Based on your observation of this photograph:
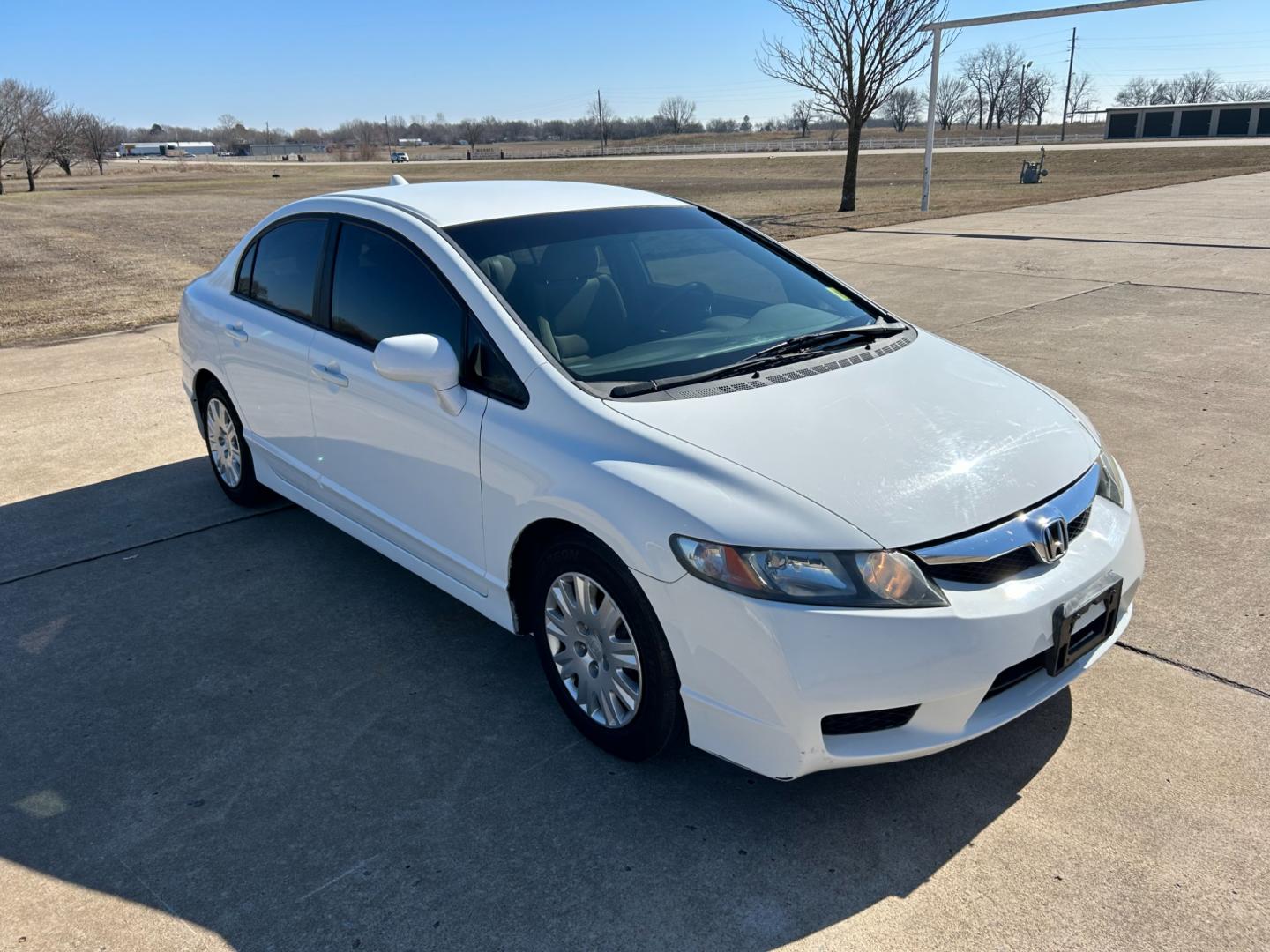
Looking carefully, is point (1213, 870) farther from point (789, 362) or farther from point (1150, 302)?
point (1150, 302)

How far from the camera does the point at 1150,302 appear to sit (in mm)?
9609

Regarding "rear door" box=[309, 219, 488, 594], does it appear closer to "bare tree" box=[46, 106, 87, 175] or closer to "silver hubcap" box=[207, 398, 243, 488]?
"silver hubcap" box=[207, 398, 243, 488]

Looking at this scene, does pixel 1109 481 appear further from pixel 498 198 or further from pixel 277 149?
pixel 277 149

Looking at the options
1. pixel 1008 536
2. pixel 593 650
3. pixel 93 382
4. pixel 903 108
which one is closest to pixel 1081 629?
pixel 1008 536

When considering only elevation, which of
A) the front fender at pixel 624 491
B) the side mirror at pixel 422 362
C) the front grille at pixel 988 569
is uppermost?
the side mirror at pixel 422 362

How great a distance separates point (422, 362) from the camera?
10.3 ft

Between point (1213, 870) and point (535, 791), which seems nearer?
point (1213, 870)

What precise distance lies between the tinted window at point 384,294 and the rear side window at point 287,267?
21 cm

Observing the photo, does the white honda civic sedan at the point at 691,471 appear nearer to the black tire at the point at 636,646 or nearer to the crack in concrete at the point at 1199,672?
the black tire at the point at 636,646

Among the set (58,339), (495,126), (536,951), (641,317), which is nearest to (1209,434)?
(641,317)

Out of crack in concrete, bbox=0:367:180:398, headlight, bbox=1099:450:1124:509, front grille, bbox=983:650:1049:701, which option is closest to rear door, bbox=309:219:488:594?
front grille, bbox=983:650:1049:701

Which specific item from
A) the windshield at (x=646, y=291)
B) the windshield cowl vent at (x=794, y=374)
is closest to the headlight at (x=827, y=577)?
the windshield cowl vent at (x=794, y=374)

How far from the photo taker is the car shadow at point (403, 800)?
245 centimetres

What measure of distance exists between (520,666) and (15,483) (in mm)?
3854
